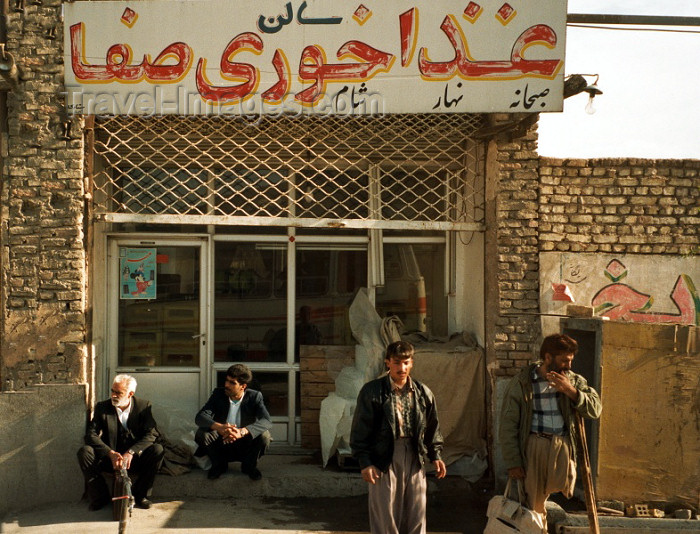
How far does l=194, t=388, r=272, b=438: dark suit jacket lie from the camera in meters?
6.26

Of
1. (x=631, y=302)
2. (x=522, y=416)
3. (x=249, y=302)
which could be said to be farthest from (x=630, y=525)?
(x=249, y=302)

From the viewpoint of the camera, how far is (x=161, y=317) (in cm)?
723

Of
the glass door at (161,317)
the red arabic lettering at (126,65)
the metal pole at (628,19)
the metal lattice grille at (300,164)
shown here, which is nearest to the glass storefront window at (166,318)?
the glass door at (161,317)

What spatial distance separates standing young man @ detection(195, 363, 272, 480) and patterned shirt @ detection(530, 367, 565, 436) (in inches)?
93.6

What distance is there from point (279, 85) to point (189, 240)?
1933 millimetres

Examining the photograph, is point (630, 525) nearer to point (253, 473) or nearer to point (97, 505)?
point (253, 473)

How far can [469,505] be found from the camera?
20.3 feet

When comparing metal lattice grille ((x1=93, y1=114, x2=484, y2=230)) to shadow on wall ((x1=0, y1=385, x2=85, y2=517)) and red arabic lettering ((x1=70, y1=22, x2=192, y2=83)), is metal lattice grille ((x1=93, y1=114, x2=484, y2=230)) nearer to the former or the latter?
red arabic lettering ((x1=70, y1=22, x2=192, y2=83))

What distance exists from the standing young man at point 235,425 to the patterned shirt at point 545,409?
2.38 m

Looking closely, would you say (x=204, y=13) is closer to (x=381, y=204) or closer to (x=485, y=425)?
(x=381, y=204)

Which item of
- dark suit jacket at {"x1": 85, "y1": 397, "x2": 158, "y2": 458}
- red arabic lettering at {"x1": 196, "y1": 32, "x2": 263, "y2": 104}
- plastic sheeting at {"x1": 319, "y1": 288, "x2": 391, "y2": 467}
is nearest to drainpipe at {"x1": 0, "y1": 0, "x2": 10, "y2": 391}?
dark suit jacket at {"x1": 85, "y1": 397, "x2": 158, "y2": 458}

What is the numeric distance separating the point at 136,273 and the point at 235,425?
185cm

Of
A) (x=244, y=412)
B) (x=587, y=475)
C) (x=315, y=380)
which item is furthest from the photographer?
(x=315, y=380)

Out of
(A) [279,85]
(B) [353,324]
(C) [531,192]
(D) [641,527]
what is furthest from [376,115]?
(D) [641,527]
